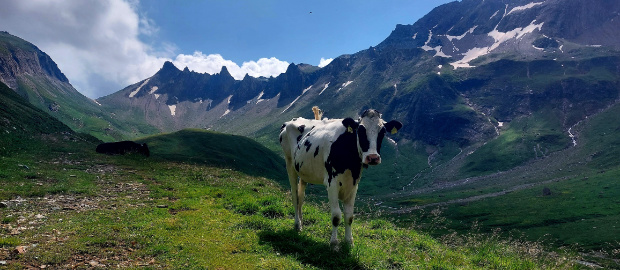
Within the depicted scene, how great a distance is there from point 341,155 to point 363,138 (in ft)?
3.44

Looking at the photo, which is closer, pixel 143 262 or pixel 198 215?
pixel 143 262

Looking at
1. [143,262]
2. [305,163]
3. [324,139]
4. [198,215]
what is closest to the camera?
[143,262]

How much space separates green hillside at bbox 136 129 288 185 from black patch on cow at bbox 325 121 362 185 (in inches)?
2757

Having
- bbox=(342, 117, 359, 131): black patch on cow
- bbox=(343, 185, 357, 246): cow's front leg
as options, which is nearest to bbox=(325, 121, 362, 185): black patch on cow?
bbox=(342, 117, 359, 131): black patch on cow

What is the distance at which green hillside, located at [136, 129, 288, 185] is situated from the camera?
286 ft

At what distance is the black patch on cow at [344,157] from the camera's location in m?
10.6

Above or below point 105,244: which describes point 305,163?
above

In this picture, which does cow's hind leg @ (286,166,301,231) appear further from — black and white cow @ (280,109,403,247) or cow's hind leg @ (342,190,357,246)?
cow's hind leg @ (342,190,357,246)

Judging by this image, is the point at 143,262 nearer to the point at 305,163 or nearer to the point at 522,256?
the point at 305,163

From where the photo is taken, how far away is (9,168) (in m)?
22.3

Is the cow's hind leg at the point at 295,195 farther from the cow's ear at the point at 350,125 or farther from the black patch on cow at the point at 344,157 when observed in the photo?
the cow's ear at the point at 350,125

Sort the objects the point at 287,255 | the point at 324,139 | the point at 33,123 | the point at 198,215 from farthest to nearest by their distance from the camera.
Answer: the point at 33,123, the point at 198,215, the point at 324,139, the point at 287,255

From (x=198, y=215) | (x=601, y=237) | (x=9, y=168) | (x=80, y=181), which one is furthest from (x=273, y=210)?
(x=601, y=237)

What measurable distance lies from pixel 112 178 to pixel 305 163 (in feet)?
62.3
